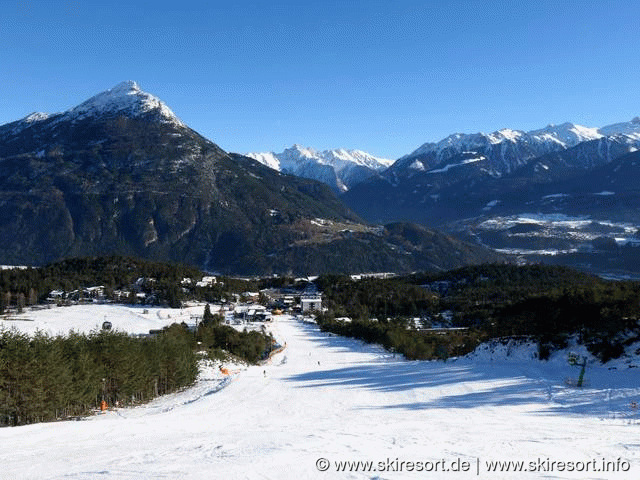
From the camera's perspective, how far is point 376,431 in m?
23.4

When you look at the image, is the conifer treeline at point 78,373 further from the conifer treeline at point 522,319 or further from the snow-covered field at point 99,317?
the snow-covered field at point 99,317

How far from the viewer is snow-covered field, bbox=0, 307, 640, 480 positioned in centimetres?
1642

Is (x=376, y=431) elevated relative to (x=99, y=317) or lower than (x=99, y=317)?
elevated

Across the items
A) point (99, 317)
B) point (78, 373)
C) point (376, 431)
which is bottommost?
point (99, 317)

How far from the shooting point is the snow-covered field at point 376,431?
53.9ft

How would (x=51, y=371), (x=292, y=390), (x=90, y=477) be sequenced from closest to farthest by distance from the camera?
(x=90, y=477), (x=51, y=371), (x=292, y=390)

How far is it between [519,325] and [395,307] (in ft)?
328

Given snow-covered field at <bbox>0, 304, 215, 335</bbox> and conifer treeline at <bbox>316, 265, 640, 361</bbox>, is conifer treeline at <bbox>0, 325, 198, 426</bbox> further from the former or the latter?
snow-covered field at <bbox>0, 304, 215, 335</bbox>

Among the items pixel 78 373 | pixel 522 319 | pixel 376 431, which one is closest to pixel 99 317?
pixel 78 373

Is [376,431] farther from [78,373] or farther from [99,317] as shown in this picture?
[99,317]

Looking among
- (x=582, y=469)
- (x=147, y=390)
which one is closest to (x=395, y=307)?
(x=147, y=390)

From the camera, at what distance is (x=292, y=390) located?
48812 mm

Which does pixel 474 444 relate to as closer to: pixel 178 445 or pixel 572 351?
pixel 178 445

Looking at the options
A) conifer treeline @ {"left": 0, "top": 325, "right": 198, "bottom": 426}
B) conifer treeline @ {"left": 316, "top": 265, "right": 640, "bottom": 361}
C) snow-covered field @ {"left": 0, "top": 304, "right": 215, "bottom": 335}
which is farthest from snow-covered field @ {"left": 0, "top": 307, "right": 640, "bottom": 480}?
snow-covered field @ {"left": 0, "top": 304, "right": 215, "bottom": 335}
